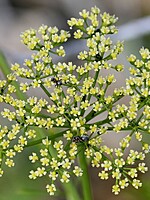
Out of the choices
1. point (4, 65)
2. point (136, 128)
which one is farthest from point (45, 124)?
point (4, 65)

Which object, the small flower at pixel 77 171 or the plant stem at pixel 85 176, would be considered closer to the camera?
the small flower at pixel 77 171

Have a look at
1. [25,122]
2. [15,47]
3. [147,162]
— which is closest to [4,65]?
[25,122]

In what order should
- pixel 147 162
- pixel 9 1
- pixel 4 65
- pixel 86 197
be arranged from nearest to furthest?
pixel 86 197 < pixel 4 65 < pixel 147 162 < pixel 9 1

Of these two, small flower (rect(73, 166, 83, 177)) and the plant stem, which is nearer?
small flower (rect(73, 166, 83, 177))

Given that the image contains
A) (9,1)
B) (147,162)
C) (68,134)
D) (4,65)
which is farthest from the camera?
(9,1)

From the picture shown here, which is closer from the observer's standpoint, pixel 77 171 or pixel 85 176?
pixel 77 171

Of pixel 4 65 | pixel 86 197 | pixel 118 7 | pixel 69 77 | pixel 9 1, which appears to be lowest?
pixel 86 197

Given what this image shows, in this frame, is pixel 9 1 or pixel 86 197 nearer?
pixel 86 197

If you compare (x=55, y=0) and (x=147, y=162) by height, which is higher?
(x=55, y=0)

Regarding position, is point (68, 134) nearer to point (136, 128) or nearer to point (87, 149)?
point (87, 149)

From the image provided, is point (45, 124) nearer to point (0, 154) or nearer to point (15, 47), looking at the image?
point (0, 154)
